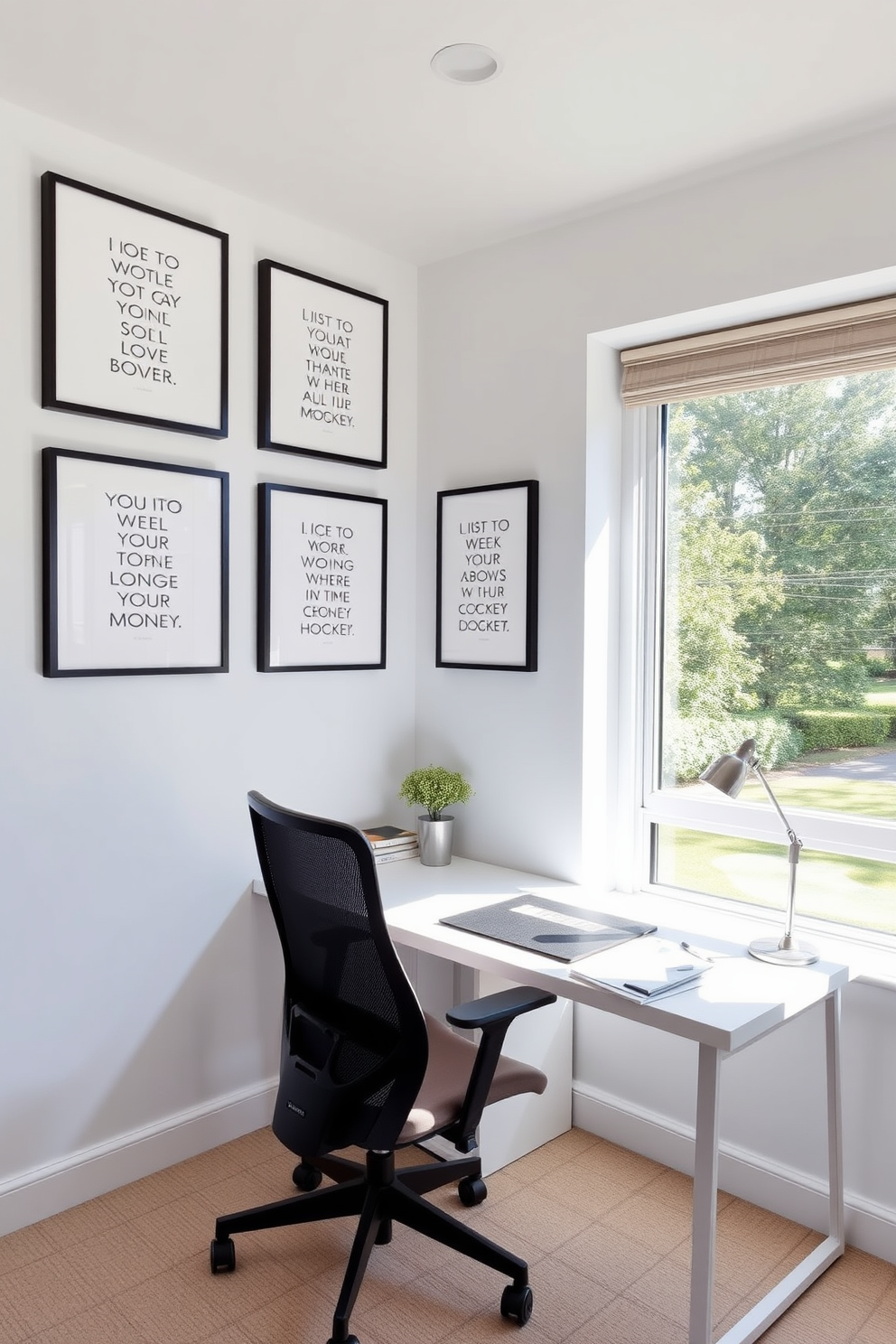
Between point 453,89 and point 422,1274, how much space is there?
2.52 m

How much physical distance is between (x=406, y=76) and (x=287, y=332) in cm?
82

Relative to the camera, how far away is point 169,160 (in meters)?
2.45

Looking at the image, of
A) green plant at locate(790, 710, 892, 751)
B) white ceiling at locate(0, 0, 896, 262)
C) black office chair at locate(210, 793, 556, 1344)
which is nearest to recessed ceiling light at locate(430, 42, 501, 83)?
white ceiling at locate(0, 0, 896, 262)

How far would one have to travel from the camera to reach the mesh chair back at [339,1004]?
1.80 metres

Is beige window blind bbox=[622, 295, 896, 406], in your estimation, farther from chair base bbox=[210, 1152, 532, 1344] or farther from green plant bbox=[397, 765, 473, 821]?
chair base bbox=[210, 1152, 532, 1344]

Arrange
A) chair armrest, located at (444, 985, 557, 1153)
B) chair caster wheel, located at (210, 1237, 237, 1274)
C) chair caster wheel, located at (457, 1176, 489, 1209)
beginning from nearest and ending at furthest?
chair armrest, located at (444, 985, 557, 1153), chair caster wheel, located at (210, 1237, 237, 1274), chair caster wheel, located at (457, 1176, 489, 1209)

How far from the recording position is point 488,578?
9.55 feet

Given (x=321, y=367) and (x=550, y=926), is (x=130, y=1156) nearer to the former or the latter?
(x=550, y=926)

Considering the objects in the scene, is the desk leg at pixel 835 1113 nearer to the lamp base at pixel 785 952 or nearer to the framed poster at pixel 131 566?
the lamp base at pixel 785 952

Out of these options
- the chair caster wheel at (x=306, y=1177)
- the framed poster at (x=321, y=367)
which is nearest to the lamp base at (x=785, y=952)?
the chair caster wheel at (x=306, y=1177)

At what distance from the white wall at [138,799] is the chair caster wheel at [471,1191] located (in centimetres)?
66

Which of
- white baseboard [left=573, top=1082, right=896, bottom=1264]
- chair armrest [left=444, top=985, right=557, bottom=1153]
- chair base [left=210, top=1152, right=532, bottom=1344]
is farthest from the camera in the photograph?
white baseboard [left=573, top=1082, right=896, bottom=1264]

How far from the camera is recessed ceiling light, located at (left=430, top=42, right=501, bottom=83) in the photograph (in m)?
1.94

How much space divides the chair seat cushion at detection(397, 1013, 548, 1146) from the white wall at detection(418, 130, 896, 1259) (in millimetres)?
651
